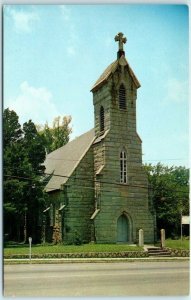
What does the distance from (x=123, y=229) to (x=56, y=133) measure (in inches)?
207

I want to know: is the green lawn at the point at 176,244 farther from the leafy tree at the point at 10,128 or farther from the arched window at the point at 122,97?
the leafy tree at the point at 10,128

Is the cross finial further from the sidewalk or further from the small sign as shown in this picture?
the sidewalk

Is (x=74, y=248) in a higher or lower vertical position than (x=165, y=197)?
lower

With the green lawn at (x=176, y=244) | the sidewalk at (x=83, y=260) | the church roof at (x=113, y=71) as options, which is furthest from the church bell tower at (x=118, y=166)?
the sidewalk at (x=83, y=260)

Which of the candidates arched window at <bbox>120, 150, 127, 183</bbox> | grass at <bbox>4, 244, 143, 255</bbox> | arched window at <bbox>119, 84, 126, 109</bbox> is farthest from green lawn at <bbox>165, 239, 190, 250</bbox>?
arched window at <bbox>119, 84, 126, 109</bbox>

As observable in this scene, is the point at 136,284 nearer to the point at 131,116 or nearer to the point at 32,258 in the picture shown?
the point at 32,258

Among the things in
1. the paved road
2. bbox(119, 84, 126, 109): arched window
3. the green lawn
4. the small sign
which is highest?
bbox(119, 84, 126, 109): arched window

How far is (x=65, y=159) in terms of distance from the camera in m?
21.7

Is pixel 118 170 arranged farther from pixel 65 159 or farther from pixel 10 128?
pixel 10 128

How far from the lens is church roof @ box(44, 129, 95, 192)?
20.4 meters

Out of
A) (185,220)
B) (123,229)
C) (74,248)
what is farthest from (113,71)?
(74,248)

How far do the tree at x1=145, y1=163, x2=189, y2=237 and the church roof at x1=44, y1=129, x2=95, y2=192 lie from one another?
10.4 feet

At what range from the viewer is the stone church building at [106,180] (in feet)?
64.5

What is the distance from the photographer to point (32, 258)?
15578 millimetres
